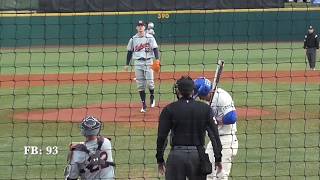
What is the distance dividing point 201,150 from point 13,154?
16.3 feet

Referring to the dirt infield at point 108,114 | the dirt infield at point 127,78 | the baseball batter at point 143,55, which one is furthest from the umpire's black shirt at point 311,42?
the baseball batter at point 143,55

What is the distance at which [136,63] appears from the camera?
16.0 m

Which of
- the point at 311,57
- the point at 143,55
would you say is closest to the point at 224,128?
the point at 143,55

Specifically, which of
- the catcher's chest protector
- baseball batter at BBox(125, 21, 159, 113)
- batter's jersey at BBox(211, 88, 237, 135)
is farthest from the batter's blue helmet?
baseball batter at BBox(125, 21, 159, 113)

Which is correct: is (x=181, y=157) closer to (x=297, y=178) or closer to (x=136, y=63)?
(x=297, y=178)

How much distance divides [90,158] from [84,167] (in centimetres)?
11

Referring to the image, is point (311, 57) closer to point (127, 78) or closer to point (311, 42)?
point (311, 42)

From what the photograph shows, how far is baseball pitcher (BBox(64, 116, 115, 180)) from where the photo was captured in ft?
22.1

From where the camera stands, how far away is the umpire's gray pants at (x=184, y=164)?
7.18 metres

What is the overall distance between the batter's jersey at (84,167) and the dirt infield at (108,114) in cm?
740

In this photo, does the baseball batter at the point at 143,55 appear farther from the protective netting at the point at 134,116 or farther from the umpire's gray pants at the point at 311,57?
the umpire's gray pants at the point at 311,57

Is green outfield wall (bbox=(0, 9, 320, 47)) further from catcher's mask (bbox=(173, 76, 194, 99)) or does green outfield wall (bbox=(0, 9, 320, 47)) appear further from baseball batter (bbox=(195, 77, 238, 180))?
catcher's mask (bbox=(173, 76, 194, 99))

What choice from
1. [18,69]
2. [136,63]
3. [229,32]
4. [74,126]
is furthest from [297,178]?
[229,32]

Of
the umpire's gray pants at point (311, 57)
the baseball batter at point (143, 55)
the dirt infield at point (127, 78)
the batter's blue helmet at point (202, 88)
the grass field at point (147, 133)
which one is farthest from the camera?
the umpire's gray pants at point (311, 57)
